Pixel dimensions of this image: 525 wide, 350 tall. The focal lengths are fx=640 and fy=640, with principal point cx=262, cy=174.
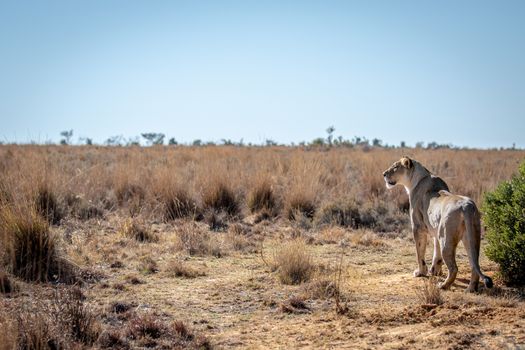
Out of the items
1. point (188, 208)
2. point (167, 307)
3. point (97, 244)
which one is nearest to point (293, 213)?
point (188, 208)

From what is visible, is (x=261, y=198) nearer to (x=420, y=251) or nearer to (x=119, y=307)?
(x=420, y=251)

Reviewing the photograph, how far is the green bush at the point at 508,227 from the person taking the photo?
27.2ft

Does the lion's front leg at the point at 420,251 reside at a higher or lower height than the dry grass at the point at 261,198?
lower

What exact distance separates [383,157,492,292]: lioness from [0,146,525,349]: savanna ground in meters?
0.33

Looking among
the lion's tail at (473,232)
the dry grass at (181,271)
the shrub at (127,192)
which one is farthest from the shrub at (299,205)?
the lion's tail at (473,232)

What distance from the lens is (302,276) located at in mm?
9578

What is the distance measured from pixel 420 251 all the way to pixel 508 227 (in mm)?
1516

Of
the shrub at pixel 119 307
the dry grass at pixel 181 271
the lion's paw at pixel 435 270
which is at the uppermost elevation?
the lion's paw at pixel 435 270

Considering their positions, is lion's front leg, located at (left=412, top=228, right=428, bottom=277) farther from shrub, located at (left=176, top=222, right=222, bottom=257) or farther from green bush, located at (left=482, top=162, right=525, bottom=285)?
shrub, located at (left=176, top=222, right=222, bottom=257)

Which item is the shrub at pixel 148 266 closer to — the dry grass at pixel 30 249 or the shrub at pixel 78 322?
the dry grass at pixel 30 249

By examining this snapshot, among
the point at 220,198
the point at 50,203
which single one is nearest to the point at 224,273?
the point at 50,203

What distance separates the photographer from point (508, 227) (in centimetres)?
840

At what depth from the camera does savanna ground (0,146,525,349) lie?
6.78m

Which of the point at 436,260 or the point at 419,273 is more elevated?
the point at 436,260
